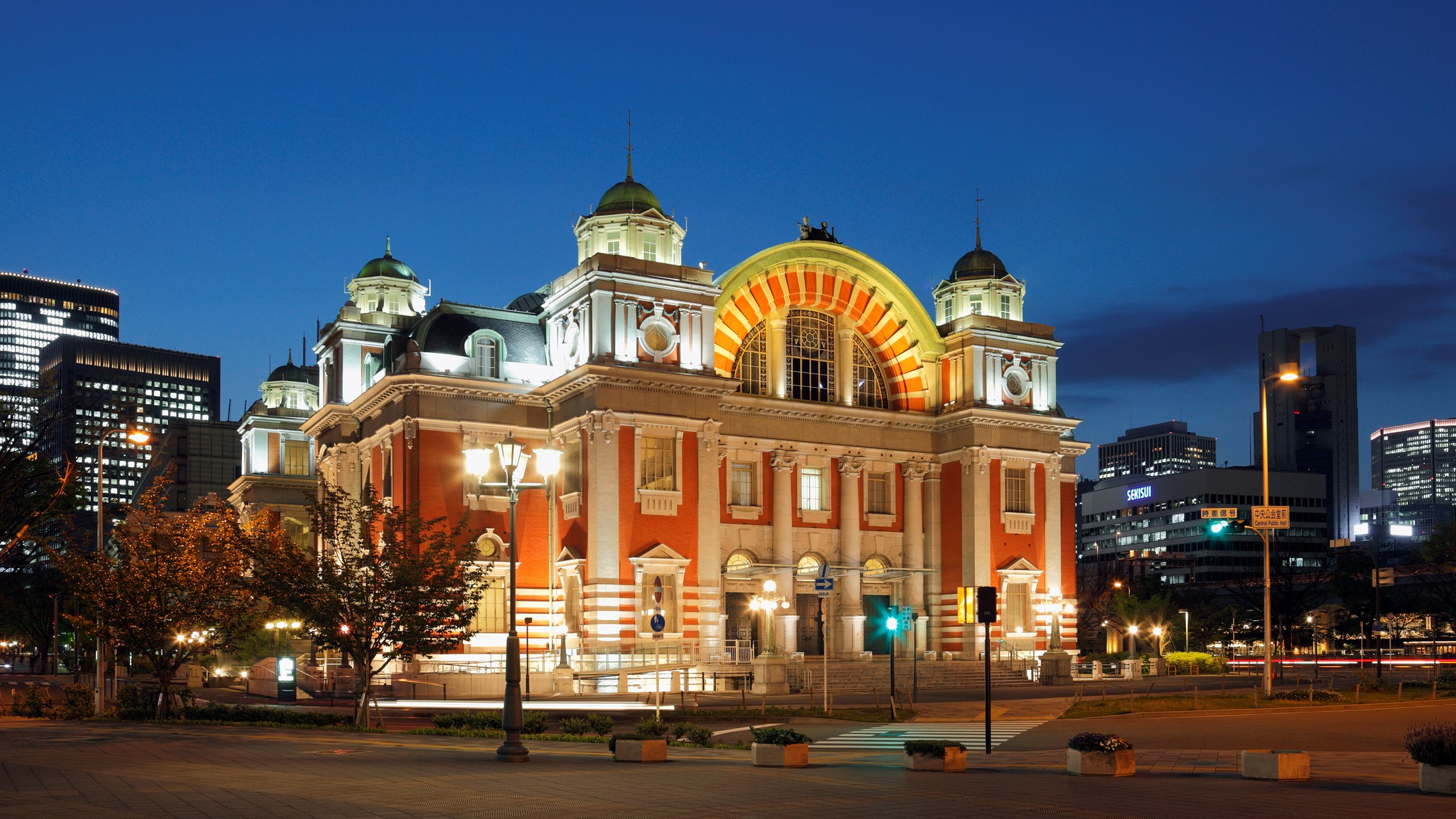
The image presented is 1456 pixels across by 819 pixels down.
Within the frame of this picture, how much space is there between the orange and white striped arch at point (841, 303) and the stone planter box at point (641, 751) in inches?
1470

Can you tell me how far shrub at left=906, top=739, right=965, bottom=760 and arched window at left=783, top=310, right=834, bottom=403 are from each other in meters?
41.2

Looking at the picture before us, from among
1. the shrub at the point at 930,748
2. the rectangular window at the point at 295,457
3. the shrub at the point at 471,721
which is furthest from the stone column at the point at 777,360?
the shrub at the point at 930,748

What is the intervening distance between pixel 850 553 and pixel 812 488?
133 inches

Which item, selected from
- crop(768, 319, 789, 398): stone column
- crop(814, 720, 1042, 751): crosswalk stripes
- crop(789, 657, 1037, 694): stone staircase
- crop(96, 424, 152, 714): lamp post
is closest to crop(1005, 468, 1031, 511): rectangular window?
crop(789, 657, 1037, 694): stone staircase

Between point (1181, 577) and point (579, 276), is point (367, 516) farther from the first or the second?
point (1181, 577)

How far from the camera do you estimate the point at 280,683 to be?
50.4 metres

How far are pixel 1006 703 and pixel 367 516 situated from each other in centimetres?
1932

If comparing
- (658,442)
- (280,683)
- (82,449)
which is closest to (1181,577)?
(658,442)

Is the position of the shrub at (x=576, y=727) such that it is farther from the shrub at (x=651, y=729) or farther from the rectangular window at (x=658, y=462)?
the rectangular window at (x=658, y=462)

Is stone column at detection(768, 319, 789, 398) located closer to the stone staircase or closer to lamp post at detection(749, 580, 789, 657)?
lamp post at detection(749, 580, 789, 657)

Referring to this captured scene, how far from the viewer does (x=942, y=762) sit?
70.3ft

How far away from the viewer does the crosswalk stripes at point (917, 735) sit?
1138 inches

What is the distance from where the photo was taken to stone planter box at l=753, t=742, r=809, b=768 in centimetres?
2239

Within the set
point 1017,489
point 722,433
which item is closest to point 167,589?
point 722,433
